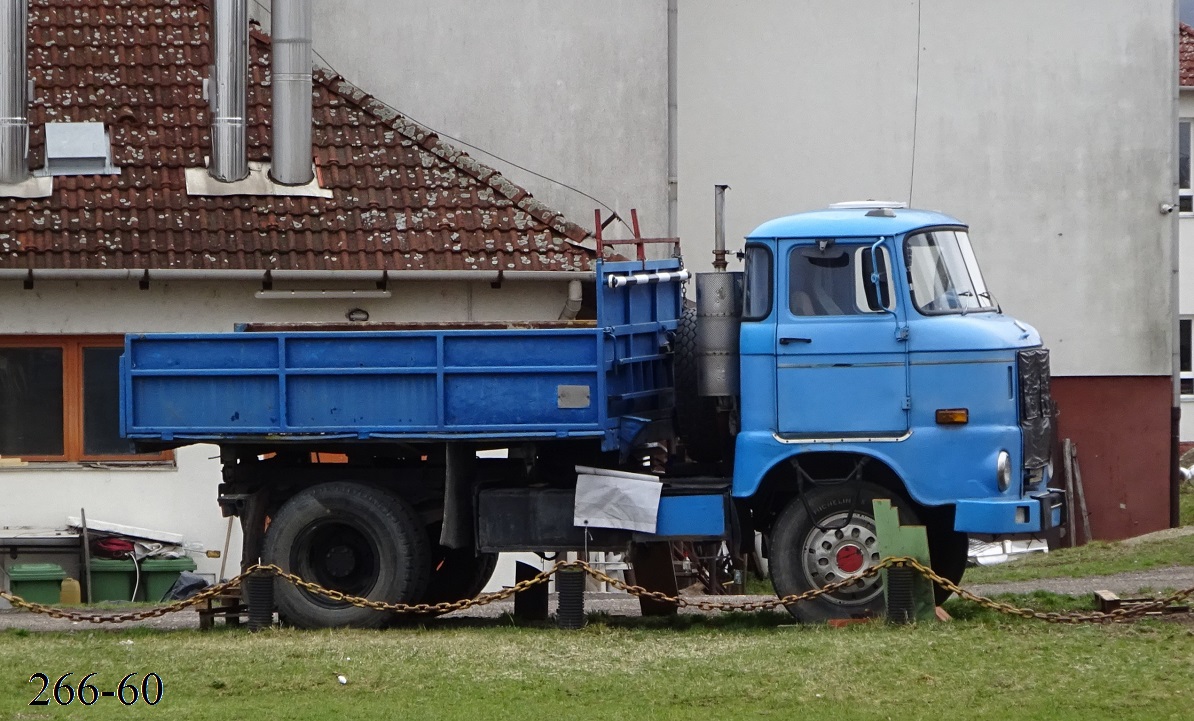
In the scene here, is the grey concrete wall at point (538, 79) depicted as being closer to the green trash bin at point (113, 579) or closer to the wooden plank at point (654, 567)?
the green trash bin at point (113, 579)

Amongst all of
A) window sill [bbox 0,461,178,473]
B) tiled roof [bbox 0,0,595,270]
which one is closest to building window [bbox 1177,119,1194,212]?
tiled roof [bbox 0,0,595,270]

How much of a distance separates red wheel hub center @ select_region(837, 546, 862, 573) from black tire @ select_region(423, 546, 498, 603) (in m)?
3.03

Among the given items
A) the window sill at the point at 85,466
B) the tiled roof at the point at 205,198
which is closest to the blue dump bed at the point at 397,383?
the tiled roof at the point at 205,198

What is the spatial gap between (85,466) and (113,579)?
3.90 feet

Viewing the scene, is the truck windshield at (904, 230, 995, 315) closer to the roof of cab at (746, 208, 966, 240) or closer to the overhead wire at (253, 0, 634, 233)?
the roof of cab at (746, 208, 966, 240)

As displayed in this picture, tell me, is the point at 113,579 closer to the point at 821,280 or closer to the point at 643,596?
the point at 643,596

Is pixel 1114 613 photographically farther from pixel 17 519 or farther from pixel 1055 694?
pixel 17 519

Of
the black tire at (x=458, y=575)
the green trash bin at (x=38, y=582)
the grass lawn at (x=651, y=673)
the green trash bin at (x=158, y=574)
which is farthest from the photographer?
the green trash bin at (x=158, y=574)

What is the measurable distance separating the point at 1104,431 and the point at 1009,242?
2546 mm

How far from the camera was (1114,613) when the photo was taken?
11625 mm

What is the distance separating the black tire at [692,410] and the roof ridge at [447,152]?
504cm

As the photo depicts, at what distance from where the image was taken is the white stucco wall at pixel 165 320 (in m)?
17.4

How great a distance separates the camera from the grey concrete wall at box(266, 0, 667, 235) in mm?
19375

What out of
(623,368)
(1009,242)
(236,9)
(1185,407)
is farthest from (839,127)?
(1185,407)
